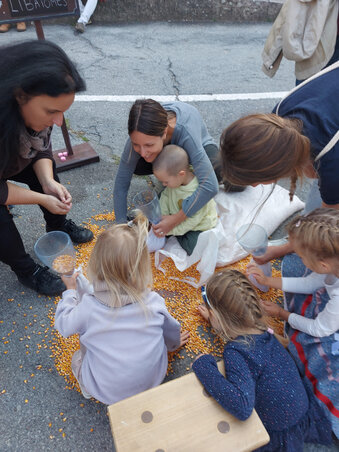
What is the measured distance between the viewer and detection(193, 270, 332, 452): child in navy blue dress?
146 cm

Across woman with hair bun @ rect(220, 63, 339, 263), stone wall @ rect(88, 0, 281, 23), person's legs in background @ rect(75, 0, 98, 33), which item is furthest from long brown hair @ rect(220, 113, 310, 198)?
stone wall @ rect(88, 0, 281, 23)

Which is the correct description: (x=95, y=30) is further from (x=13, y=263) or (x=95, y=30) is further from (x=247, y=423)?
(x=247, y=423)

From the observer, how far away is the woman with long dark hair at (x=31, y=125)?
146cm

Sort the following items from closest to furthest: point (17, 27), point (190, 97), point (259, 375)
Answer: point (259, 375)
point (190, 97)
point (17, 27)

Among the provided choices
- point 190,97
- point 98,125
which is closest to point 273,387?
point 98,125

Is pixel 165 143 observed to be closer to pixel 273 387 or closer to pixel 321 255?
pixel 321 255

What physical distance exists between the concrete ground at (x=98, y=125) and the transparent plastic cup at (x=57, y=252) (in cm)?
39

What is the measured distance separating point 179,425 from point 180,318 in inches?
32.8

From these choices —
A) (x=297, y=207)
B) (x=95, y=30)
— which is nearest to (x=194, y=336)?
(x=297, y=207)

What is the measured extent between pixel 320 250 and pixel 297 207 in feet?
4.09

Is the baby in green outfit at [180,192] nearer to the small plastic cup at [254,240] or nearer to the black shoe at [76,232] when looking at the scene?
Result: the small plastic cup at [254,240]

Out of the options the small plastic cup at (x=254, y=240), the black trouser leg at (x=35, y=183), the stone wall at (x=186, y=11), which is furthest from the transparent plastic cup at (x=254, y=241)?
the stone wall at (x=186, y=11)

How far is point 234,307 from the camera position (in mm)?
1593

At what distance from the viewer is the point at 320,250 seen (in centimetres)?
158
